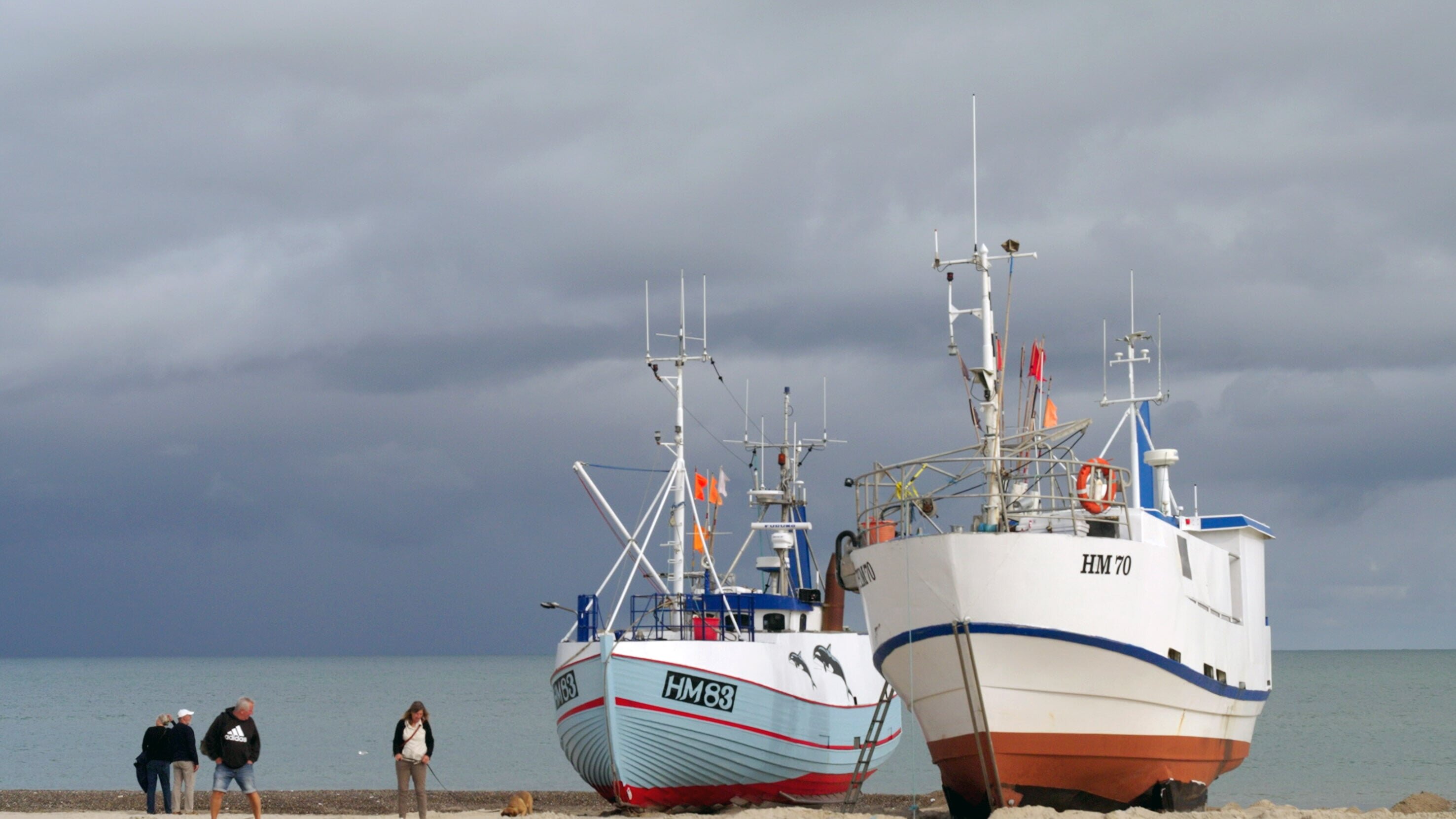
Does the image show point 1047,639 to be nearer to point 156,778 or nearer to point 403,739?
point 403,739

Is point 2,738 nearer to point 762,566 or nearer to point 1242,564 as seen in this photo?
point 762,566

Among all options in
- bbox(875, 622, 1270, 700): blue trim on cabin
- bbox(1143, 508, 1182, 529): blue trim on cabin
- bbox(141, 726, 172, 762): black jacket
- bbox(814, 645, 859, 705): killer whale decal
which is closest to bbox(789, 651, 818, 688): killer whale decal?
bbox(814, 645, 859, 705): killer whale decal

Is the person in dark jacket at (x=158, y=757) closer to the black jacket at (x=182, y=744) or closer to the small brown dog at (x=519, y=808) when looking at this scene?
the black jacket at (x=182, y=744)

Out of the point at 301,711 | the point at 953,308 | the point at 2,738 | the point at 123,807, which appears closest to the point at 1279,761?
the point at 953,308

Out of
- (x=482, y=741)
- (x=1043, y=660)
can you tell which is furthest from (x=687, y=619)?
(x=482, y=741)

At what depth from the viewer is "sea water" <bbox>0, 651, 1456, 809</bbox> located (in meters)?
44.4

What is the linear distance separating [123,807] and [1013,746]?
2033cm

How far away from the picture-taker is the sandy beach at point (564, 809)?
2120 cm

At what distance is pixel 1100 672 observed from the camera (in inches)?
819

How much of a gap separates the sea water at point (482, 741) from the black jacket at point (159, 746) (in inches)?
769

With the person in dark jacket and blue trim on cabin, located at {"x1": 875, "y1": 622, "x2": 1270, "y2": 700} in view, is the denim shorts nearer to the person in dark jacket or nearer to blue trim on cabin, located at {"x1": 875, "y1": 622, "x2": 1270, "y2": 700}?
the person in dark jacket

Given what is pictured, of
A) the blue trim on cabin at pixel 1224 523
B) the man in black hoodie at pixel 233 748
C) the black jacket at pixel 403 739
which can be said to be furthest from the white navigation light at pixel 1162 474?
the man in black hoodie at pixel 233 748

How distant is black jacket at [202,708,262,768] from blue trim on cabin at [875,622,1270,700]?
9391 mm

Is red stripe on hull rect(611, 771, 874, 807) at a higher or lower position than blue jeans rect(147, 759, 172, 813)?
lower
